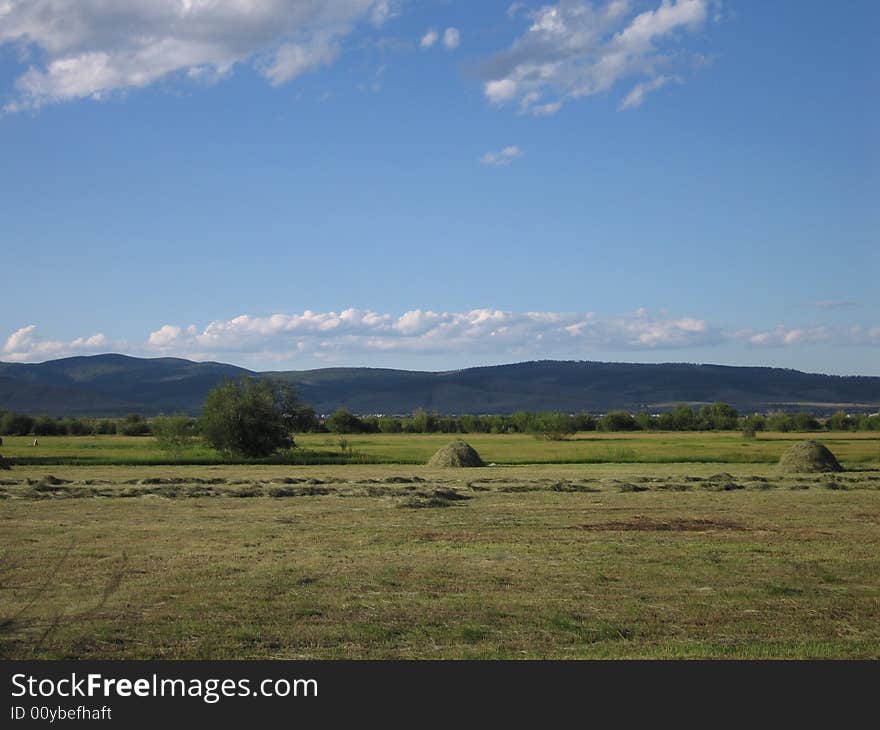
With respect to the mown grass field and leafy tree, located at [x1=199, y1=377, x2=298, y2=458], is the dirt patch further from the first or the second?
leafy tree, located at [x1=199, y1=377, x2=298, y2=458]

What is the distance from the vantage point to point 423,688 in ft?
29.1

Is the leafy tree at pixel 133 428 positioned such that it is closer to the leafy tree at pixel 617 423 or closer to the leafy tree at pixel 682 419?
the leafy tree at pixel 617 423

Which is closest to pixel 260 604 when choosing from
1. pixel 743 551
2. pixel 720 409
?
pixel 743 551

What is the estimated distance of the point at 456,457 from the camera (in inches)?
1917

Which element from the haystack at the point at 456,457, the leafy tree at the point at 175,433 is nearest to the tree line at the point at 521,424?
the leafy tree at the point at 175,433

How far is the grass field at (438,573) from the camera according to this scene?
422 inches

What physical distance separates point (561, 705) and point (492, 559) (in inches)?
325

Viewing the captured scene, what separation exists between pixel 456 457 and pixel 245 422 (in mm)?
16875

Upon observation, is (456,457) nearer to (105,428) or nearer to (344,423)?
(344,423)

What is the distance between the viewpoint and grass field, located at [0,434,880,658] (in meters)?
10.7

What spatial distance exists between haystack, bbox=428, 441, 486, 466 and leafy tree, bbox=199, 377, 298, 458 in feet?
48.5

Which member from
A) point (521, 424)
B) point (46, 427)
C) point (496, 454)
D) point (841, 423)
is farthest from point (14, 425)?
point (841, 423)

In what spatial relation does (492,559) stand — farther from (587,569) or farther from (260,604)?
(260,604)

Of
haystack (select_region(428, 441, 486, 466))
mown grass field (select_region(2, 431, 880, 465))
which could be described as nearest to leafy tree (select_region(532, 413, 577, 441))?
mown grass field (select_region(2, 431, 880, 465))
